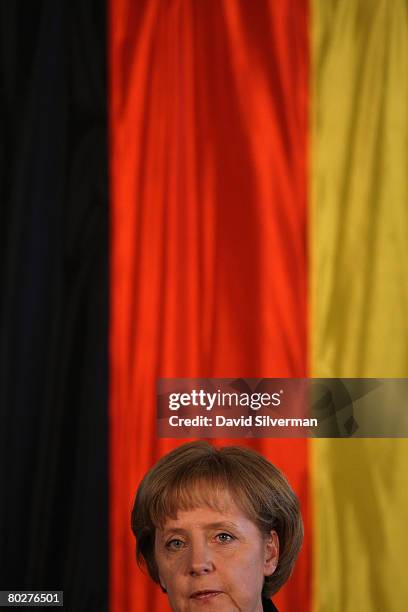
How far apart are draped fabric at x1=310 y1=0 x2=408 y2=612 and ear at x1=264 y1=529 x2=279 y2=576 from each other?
0.11m

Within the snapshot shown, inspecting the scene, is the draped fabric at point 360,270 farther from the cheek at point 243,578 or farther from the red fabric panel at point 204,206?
the cheek at point 243,578

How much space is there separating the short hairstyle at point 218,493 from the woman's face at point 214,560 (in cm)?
2

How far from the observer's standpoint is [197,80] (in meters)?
1.68

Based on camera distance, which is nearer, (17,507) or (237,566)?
(237,566)

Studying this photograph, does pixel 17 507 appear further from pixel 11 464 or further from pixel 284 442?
pixel 284 442

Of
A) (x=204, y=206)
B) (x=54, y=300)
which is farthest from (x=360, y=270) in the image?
(x=54, y=300)

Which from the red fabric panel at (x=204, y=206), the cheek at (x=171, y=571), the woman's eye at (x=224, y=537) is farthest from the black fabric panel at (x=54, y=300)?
the woman's eye at (x=224, y=537)

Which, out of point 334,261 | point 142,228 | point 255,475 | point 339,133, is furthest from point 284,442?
point 339,133

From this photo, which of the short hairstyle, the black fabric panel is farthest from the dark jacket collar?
the black fabric panel

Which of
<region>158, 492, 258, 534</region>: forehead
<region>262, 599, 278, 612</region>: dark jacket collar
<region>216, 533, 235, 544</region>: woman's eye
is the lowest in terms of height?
<region>262, 599, 278, 612</region>: dark jacket collar

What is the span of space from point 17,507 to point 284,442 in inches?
24.0

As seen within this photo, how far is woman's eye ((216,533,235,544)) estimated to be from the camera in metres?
1.52

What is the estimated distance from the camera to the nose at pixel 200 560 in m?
1.50

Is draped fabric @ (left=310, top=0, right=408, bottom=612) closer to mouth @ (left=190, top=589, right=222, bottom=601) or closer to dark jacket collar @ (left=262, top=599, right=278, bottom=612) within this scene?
dark jacket collar @ (left=262, top=599, right=278, bottom=612)
